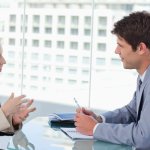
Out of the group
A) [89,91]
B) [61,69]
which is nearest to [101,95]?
[89,91]

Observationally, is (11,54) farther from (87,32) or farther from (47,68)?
(87,32)

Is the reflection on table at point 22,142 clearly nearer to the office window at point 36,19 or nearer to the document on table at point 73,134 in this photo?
the document on table at point 73,134

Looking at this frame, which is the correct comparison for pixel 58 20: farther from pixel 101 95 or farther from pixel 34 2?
pixel 101 95

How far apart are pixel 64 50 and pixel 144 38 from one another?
8.06ft

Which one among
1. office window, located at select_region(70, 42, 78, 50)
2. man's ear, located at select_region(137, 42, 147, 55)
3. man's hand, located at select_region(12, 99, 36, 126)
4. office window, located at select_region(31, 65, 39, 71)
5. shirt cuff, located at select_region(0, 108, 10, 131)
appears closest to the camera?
man's ear, located at select_region(137, 42, 147, 55)

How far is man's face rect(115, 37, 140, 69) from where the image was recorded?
155 cm

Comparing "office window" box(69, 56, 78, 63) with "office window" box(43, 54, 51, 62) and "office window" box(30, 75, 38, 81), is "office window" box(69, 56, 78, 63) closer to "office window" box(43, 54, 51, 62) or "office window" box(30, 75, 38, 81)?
"office window" box(43, 54, 51, 62)

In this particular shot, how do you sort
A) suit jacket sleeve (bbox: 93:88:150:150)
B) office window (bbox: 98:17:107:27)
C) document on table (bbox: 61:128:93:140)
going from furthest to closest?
office window (bbox: 98:17:107:27)
document on table (bbox: 61:128:93:140)
suit jacket sleeve (bbox: 93:88:150:150)

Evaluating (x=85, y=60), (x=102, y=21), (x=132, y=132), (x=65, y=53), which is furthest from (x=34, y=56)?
(x=132, y=132)

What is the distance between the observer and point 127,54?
1564 millimetres

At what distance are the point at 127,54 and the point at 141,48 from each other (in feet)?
0.25

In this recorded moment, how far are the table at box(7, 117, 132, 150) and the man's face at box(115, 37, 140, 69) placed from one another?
0.42m

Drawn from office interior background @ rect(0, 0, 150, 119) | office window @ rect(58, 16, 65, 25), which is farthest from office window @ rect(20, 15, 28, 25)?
office window @ rect(58, 16, 65, 25)

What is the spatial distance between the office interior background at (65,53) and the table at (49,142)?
2.30 m
